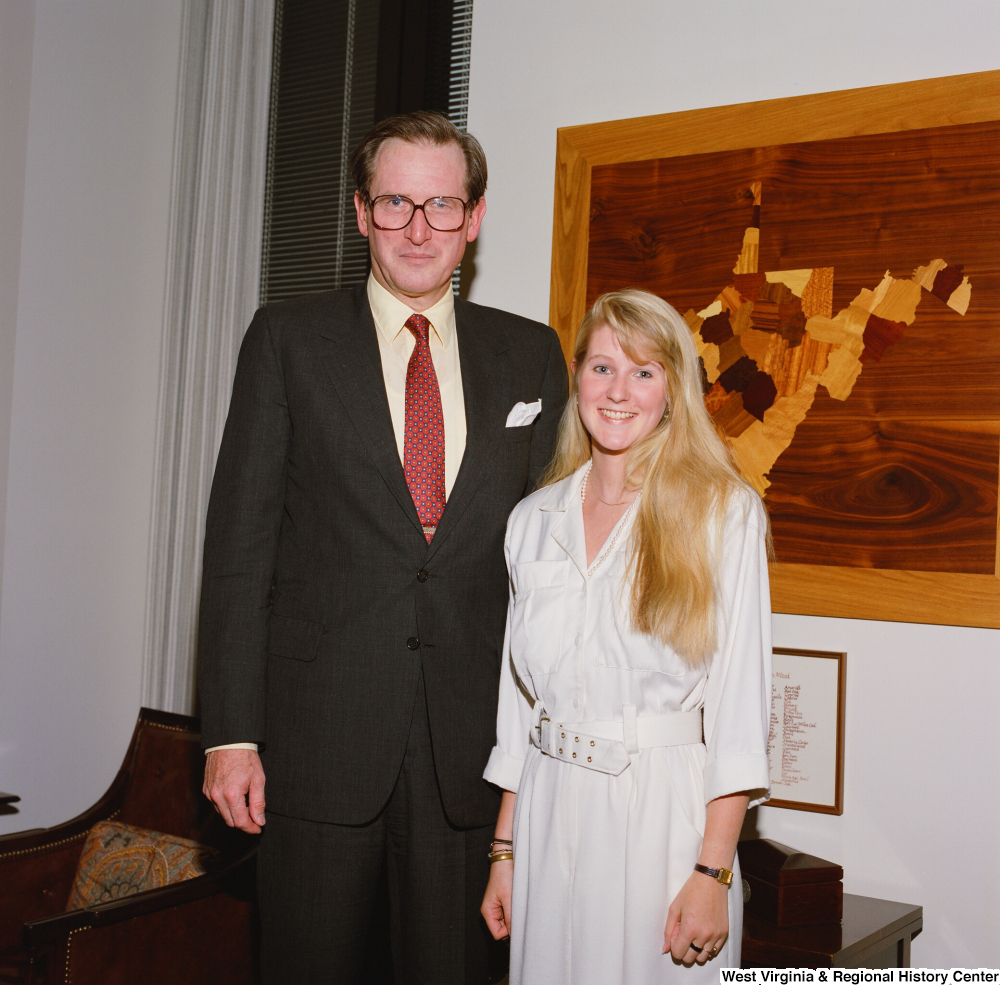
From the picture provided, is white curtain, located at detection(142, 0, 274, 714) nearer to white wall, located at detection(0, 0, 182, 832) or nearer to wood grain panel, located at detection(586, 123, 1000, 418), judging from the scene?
white wall, located at detection(0, 0, 182, 832)

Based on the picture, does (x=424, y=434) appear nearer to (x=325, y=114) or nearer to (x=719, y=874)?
(x=719, y=874)

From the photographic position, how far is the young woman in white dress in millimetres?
1647

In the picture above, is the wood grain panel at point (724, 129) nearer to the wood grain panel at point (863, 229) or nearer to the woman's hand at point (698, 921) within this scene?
the wood grain panel at point (863, 229)

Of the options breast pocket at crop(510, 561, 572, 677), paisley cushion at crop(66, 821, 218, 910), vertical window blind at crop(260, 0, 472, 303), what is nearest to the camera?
breast pocket at crop(510, 561, 572, 677)

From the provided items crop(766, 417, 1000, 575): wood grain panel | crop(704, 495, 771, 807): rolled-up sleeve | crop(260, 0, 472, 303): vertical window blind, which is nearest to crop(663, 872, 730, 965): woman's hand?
crop(704, 495, 771, 807): rolled-up sleeve

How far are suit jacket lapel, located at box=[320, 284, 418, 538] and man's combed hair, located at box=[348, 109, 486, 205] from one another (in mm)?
299

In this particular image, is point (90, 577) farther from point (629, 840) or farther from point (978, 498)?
point (978, 498)

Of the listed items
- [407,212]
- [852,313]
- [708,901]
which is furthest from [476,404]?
[708,901]

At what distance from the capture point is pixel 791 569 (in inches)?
93.4

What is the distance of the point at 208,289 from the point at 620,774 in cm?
247

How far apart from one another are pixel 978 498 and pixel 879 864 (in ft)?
2.81

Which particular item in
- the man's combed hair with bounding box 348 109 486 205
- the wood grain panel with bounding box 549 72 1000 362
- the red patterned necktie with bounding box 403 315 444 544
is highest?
the wood grain panel with bounding box 549 72 1000 362

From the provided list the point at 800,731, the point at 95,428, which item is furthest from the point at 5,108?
the point at 800,731

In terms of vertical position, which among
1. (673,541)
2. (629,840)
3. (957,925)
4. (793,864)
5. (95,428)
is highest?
(95,428)
